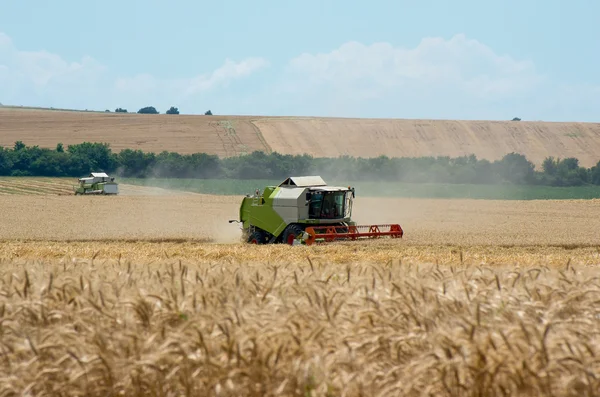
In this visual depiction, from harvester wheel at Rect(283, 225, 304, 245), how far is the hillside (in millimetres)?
58284

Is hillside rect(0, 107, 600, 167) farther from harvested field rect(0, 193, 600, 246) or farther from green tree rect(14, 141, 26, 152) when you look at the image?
harvested field rect(0, 193, 600, 246)

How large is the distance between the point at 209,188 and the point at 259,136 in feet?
85.9

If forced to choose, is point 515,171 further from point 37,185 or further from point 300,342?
point 300,342

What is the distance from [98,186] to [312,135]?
39.3 m

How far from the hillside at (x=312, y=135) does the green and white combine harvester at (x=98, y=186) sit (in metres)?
21.8

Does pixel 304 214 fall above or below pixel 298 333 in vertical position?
below

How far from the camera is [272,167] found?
74.0 meters

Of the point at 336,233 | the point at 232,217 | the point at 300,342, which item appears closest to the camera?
the point at 300,342

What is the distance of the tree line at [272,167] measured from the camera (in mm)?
71375

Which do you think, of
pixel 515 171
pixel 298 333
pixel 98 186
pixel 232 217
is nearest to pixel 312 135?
pixel 515 171

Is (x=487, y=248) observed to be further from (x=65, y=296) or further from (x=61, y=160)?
(x=61, y=160)

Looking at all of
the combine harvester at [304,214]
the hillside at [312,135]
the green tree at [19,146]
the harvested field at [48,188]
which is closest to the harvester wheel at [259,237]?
the combine harvester at [304,214]

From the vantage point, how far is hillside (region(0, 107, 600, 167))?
87.3 m

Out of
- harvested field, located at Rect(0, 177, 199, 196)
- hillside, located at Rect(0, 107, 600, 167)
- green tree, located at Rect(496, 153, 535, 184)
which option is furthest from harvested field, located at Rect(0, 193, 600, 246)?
hillside, located at Rect(0, 107, 600, 167)
